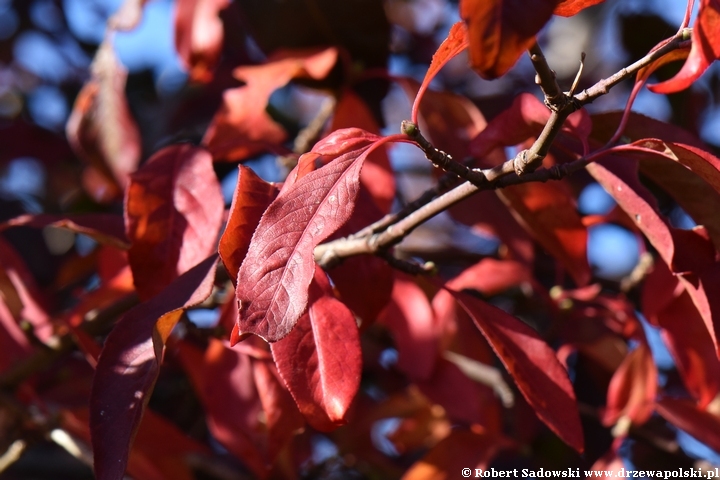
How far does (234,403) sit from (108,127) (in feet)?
1.77

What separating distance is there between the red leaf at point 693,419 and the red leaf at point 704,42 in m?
0.59

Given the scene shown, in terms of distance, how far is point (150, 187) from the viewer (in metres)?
0.86

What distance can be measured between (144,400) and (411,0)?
2135 mm

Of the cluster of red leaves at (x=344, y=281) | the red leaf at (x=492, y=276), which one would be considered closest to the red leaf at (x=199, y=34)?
the cluster of red leaves at (x=344, y=281)

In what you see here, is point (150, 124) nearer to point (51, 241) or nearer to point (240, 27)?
point (240, 27)

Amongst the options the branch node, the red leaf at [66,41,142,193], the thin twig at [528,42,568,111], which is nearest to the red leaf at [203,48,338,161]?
the red leaf at [66,41,142,193]

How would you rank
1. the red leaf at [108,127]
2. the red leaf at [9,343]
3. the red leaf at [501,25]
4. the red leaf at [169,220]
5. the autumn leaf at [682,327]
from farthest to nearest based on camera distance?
the red leaf at [108,127], the red leaf at [9,343], the autumn leaf at [682,327], the red leaf at [169,220], the red leaf at [501,25]

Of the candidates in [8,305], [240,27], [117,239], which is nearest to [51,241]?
[240,27]

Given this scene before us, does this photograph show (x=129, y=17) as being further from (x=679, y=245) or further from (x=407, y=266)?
(x=679, y=245)

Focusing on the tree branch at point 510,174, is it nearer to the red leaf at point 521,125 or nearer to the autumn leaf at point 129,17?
the red leaf at point 521,125

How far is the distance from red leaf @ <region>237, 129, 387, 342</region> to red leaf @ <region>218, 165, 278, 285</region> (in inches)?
1.4

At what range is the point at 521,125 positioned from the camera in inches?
30.2

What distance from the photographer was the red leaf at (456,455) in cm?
105

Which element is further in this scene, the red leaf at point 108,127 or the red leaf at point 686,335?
the red leaf at point 108,127
